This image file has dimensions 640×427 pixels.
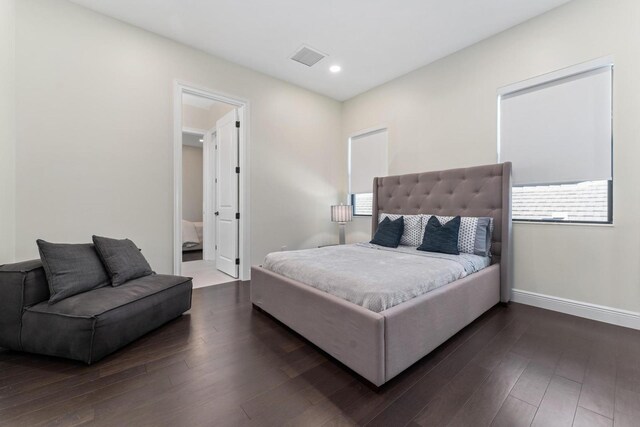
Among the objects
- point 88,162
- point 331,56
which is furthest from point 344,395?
point 331,56

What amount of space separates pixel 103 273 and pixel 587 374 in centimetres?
352

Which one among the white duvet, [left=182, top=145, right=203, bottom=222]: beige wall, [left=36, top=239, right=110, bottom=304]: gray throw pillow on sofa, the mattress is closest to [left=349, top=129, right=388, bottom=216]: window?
the mattress

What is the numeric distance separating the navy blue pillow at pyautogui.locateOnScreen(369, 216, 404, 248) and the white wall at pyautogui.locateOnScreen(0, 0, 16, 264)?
3496mm

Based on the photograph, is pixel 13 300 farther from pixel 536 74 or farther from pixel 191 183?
pixel 191 183

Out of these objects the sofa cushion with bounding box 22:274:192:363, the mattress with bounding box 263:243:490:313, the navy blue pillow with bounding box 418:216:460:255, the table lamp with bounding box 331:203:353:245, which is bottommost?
the sofa cushion with bounding box 22:274:192:363

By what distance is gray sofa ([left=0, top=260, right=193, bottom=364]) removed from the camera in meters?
1.70

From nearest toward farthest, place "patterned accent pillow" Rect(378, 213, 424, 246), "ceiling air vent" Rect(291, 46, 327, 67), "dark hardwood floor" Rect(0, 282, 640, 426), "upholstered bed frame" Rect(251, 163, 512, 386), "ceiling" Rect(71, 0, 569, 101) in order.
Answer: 1. "dark hardwood floor" Rect(0, 282, 640, 426)
2. "upholstered bed frame" Rect(251, 163, 512, 386)
3. "ceiling" Rect(71, 0, 569, 101)
4. "patterned accent pillow" Rect(378, 213, 424, 246)
5. "ceiling air vent" Rect(291, 46, 327, 67)

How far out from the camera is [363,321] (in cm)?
152

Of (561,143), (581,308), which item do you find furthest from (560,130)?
(581,308)

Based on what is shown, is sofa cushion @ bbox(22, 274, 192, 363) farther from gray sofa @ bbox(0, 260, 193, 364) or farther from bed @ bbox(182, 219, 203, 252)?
bed @ bbox(182, 219, 203, 252)

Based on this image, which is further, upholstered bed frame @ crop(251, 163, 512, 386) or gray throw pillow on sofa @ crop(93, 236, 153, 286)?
gray throw pillow on sofa @ crop(93, 236, 153, 286)

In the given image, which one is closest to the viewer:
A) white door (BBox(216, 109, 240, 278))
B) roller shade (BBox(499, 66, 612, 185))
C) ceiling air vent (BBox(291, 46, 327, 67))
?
roller shade (BBox(499, 66, 612, 185))

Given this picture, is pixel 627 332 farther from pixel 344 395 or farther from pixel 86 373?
pixel 86 373

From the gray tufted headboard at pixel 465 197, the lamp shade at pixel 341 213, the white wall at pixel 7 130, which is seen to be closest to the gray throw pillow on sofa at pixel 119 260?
the white wall at pixel 7 130
